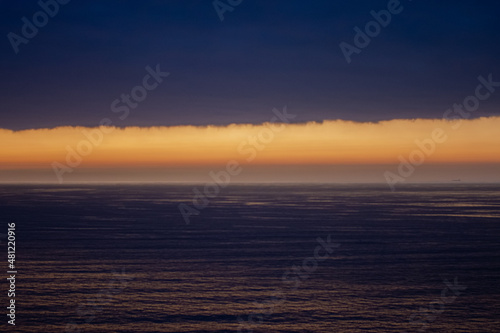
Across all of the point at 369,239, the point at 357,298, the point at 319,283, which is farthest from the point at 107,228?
the point at 357,298

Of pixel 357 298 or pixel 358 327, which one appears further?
pixel 357 298

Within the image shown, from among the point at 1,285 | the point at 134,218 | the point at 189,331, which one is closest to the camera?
the point at 189,331

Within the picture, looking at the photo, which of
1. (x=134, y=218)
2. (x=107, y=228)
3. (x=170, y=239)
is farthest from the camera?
(x=134, y=218)

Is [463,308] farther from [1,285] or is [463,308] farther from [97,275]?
[1,285]

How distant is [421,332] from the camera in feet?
92.7

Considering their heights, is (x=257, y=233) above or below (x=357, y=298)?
above

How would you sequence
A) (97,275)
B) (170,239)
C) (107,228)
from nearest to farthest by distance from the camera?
(97,275) < (170,239) < (107,228)

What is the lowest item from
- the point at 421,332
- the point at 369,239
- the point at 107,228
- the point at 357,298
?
the point at 421,332

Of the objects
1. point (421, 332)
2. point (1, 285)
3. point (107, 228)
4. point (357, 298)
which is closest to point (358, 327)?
point (421, 332)

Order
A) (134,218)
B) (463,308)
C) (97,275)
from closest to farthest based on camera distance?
1. (463,308)
2. (97,275)
3. (134,218)

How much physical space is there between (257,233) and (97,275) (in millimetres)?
29513

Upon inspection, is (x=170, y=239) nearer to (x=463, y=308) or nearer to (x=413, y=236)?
(x=413, y=236)

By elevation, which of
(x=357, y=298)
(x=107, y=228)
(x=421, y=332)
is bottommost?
(x=421, y=332)

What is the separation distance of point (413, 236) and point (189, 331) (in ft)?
140
